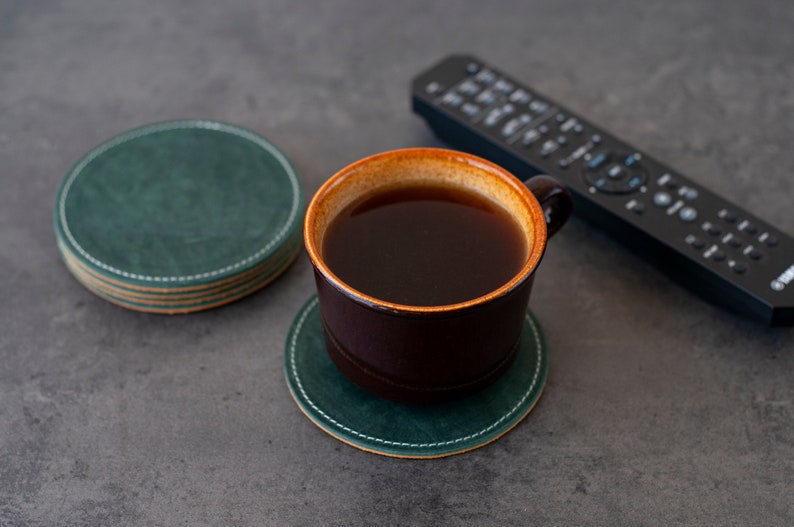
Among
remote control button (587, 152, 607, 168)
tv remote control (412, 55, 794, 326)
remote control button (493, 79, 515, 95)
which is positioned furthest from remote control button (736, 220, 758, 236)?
remote control button (493, 79, 515, 95)

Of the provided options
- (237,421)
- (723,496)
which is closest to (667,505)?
(723,496)

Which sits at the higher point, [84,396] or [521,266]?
[521,266]

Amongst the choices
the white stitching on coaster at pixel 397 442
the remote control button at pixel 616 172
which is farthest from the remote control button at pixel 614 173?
the white stitching on coaster at pixel 397 442

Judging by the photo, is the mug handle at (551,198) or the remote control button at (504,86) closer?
the mug handle at (551,198)

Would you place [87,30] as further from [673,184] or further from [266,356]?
[673,184]

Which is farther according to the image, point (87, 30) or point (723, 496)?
point (87, 30)

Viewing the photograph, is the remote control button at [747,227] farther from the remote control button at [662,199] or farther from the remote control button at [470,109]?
the remote control button at [470,109]

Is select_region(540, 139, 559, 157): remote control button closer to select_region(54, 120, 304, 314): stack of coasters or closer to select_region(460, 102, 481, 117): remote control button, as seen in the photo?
select_region(460, 102, 481, 117): remote control button
